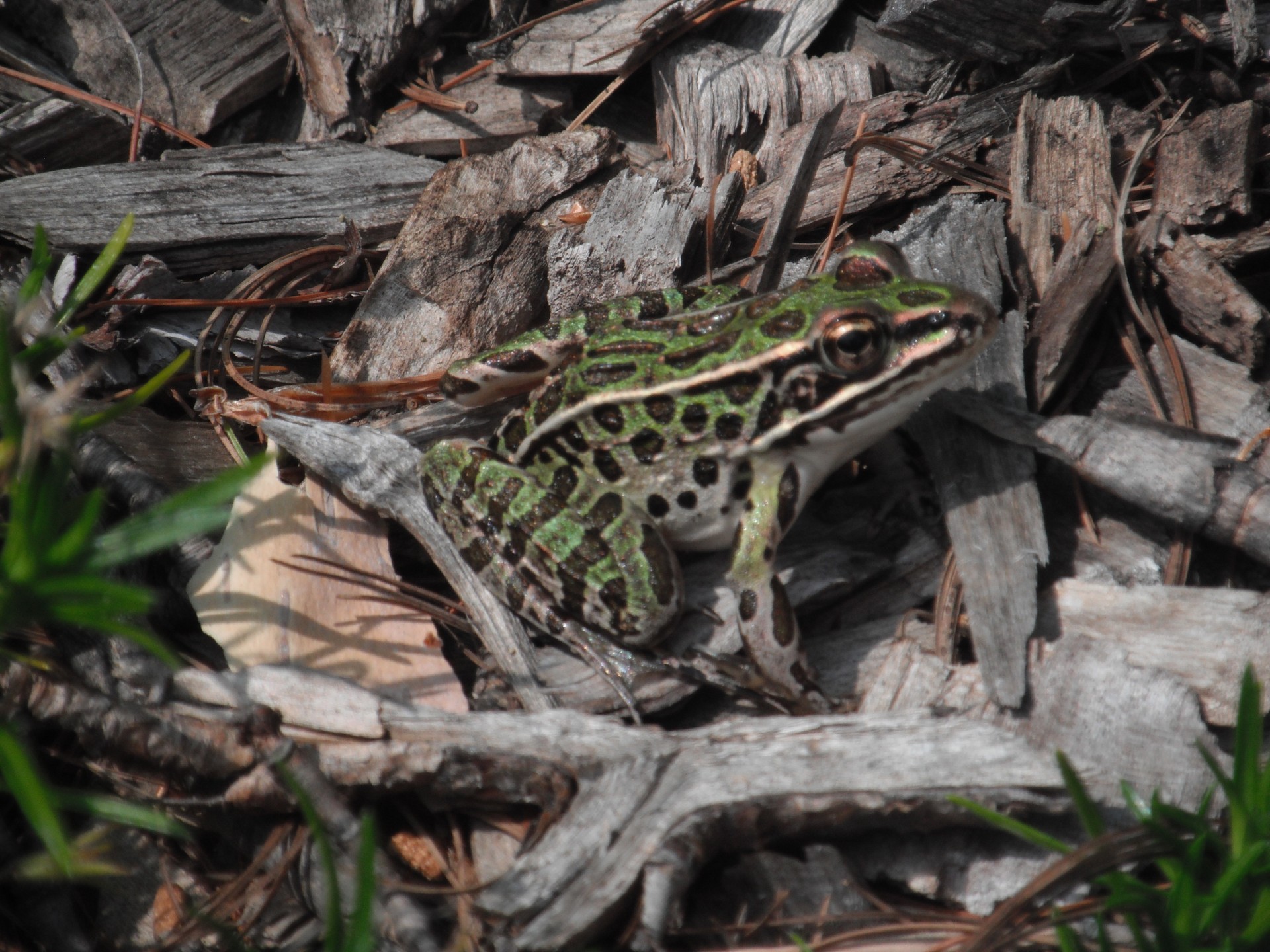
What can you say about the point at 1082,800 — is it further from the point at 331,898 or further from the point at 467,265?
the point at 467,265

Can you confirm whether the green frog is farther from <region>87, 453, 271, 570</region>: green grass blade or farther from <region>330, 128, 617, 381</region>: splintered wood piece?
<region>87, 453, 271, 570</region>: green grass blade

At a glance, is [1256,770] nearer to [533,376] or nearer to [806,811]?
[806,811]

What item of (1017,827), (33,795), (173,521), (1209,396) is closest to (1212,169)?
(1209,396)

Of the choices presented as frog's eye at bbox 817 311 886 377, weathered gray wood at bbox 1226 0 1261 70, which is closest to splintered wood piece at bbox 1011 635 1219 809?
frog's eye at bbox 817 311 886 377

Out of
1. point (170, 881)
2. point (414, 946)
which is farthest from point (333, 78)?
point (414, 946)

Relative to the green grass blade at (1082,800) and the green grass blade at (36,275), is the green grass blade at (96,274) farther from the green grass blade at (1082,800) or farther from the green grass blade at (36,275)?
the green grass blade at (1082,800)
